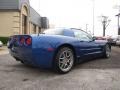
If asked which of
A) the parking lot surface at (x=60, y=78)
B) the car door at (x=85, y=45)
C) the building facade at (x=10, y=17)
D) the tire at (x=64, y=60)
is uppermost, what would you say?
the building facade at (x=10, y=17)

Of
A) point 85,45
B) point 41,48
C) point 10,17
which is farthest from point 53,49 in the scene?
point 10,17

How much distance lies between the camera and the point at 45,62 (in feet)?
18.3

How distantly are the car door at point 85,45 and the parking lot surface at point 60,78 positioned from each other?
0.54 metres

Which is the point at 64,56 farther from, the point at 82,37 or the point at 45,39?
the point at 82,37

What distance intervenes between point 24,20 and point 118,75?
21421 millimetres

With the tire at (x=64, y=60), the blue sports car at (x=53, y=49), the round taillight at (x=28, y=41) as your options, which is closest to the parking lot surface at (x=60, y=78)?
the tire at (x=64, y=60)

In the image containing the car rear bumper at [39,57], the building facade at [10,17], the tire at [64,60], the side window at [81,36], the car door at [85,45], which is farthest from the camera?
the building facade at [10,17]

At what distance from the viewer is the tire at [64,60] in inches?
226

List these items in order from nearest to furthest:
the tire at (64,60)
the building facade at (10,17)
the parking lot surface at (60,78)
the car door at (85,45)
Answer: the parking lot surface at (60,78) < the tire at (64,60) < the car door at (85,45) < the building facade at (10,17)

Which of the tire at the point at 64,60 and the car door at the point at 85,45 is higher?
the car door at the point at 85,45

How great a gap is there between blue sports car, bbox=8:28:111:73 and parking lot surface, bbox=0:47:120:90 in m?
0.32

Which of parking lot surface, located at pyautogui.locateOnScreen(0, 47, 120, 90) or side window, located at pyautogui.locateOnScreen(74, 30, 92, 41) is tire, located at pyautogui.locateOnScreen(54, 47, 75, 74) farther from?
side window, located at pyautogui.locateOnScreen(74, 30, 92, 41)

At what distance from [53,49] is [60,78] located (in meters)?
0.76

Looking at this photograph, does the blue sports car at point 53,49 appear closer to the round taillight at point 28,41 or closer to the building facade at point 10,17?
the round taillight at point 28,41
